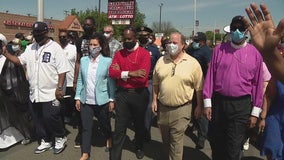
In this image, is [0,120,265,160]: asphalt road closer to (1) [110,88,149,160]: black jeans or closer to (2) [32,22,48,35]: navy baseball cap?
(1) [110,88,149,160]: black jeans

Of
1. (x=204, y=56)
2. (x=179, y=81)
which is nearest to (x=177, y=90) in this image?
(x=179, y=81)

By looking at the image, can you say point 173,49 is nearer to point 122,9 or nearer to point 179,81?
point 179,81

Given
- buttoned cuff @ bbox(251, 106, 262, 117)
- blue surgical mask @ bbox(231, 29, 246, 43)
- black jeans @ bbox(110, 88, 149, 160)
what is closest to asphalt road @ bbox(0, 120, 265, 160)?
black jeans @ bbox(110, 88, 149, 160)

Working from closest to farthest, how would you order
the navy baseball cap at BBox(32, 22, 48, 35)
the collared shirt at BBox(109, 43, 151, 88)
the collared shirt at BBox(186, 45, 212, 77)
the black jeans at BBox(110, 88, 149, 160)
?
the black jeans at BBox(110, 88, 149, 160) → the collared shirt at BBox(109, 43, 151, 88) → the navy baseball cap at BBox(32, 22, 48, 35) → the collared shirt at BBox(186, 45, 212, 77)

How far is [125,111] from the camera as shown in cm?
474

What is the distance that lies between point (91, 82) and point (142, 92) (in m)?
0.76

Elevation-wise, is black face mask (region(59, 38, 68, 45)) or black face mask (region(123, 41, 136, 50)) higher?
black face mask (region(59, 38, 68, 45))

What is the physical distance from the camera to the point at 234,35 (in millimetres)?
3793

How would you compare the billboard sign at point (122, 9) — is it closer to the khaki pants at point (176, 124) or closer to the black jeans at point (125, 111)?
the black jeans at point (125, 111)

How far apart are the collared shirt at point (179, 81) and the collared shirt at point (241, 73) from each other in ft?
1.20

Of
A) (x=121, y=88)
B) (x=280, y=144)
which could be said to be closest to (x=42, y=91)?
(x=121, y=88)

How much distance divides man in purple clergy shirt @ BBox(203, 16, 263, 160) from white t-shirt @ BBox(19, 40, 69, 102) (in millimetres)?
2387

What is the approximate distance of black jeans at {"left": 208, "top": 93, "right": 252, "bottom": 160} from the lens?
12.7 ft

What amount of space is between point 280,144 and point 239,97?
0.68 metres
